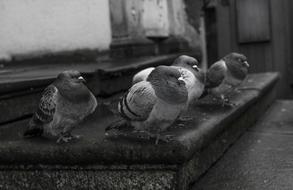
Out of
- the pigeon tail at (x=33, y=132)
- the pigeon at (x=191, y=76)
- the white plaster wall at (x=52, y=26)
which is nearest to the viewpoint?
the pigeon tail at (x=33, y=132)

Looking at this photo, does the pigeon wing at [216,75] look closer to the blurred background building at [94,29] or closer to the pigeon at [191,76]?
the pigeon at [191,76]

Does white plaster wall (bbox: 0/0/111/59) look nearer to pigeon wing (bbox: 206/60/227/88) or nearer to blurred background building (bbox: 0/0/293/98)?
blurred background building (bbox: 0/0/293/98)

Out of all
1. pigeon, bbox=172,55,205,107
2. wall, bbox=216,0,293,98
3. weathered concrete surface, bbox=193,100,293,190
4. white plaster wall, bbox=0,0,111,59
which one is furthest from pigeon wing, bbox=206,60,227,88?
wall, bbox=216,0,293,98

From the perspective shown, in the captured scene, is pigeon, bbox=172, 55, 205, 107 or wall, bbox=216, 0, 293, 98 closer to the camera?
pigeon, bbox=172, 55, 205, 107

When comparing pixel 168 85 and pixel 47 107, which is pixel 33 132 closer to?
pixel 47 107

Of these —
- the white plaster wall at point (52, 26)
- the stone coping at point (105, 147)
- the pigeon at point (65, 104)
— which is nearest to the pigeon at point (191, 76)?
the stone coping at point (105, 147)

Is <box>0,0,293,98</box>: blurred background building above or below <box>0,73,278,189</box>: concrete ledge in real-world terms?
above

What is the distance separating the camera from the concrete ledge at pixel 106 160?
8.20 ft

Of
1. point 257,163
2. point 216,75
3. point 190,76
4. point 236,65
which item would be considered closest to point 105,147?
point 190,76

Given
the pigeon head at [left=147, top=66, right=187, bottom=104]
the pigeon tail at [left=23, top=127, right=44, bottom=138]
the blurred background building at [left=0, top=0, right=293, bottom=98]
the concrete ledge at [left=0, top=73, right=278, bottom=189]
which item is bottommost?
the concrete ledge at [left=0, top=73, right=278, bottom=189]

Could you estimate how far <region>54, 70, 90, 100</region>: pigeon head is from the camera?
2.50 metres

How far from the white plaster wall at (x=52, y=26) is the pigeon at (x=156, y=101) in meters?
2.38

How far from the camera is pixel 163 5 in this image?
555 cm

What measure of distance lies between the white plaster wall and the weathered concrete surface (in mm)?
1795
